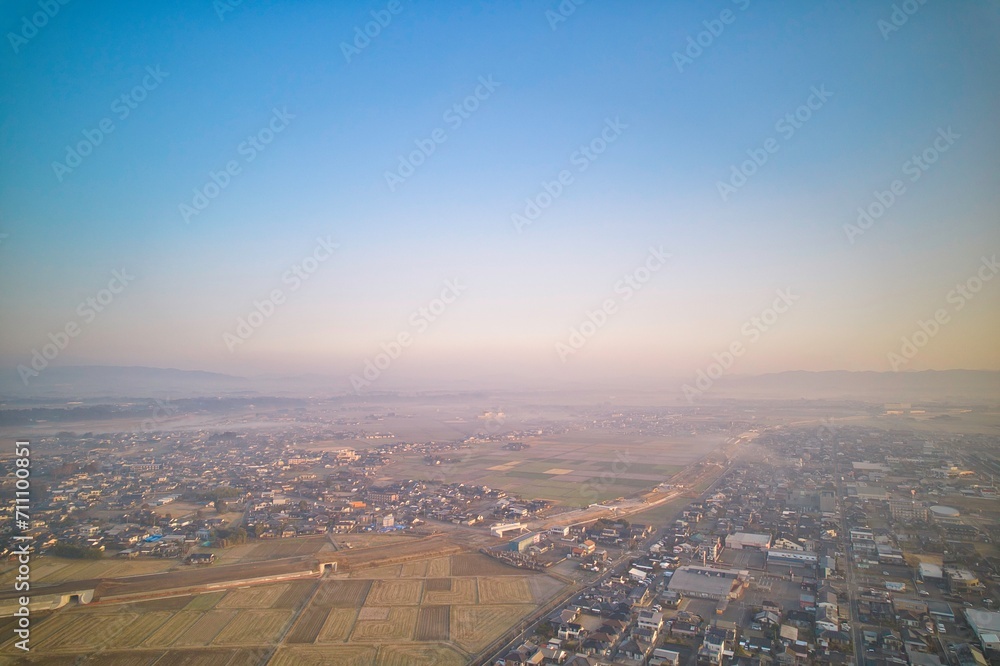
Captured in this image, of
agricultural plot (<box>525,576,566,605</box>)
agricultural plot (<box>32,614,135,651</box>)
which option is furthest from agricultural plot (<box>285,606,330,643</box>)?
agricultural plot (<box>525,576,566,605</box>)

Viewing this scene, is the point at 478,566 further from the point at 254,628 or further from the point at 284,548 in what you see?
the point at 284,548

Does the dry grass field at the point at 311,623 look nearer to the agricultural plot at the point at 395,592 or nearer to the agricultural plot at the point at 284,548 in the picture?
the agricultural plot at the point at 395,592

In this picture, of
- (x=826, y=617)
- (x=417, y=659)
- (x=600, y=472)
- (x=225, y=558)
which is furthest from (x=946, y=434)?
(x=225, y=558)

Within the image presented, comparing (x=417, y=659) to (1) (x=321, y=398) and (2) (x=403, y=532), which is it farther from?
(1) (x=321, y=398)

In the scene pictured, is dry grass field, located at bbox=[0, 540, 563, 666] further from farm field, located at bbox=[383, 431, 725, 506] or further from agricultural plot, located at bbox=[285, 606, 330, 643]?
farm field, located at bbox=[383, 431, 725, 506]

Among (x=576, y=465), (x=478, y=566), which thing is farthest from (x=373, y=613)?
(x=576, y=465)
